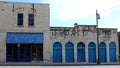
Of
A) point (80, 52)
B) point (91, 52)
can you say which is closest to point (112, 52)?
point (91, 52)

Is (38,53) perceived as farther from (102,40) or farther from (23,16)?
(102,40)

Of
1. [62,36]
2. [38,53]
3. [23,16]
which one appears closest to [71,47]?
[62,36]

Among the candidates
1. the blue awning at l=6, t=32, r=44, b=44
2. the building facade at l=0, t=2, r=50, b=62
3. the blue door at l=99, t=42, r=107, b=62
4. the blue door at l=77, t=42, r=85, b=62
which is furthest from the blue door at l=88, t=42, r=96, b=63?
the blue awning at l=6, t=32, r=44, b=44

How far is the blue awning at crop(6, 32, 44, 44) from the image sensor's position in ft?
169

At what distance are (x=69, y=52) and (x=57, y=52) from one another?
2.01 meters

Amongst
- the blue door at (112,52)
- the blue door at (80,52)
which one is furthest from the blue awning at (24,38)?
the blue door at (112,52)

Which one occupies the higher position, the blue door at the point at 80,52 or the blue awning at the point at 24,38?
the blue awning at the point at 24,38

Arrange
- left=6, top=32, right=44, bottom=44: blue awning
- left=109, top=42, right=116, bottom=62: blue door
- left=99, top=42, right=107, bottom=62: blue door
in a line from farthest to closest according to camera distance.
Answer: left=109, top=42, right=116, bottom=62: blue door, left=99, top=42, right=107, bottom=62: blue door, left=6, top=32, right=44, bottom=44: blue awning

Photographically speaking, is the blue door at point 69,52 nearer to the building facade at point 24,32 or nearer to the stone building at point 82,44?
the stone building at point 82,44

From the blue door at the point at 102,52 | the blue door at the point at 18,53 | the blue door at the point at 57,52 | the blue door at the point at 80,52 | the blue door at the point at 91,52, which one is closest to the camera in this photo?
the blue door at the point at 18,53

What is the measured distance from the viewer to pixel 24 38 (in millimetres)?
51938

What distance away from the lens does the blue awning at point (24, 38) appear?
51.6 m

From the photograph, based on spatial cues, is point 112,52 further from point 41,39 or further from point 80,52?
point 41,39

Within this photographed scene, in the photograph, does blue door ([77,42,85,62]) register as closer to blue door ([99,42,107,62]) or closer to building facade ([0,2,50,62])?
blue door ([99,42,107,62])
